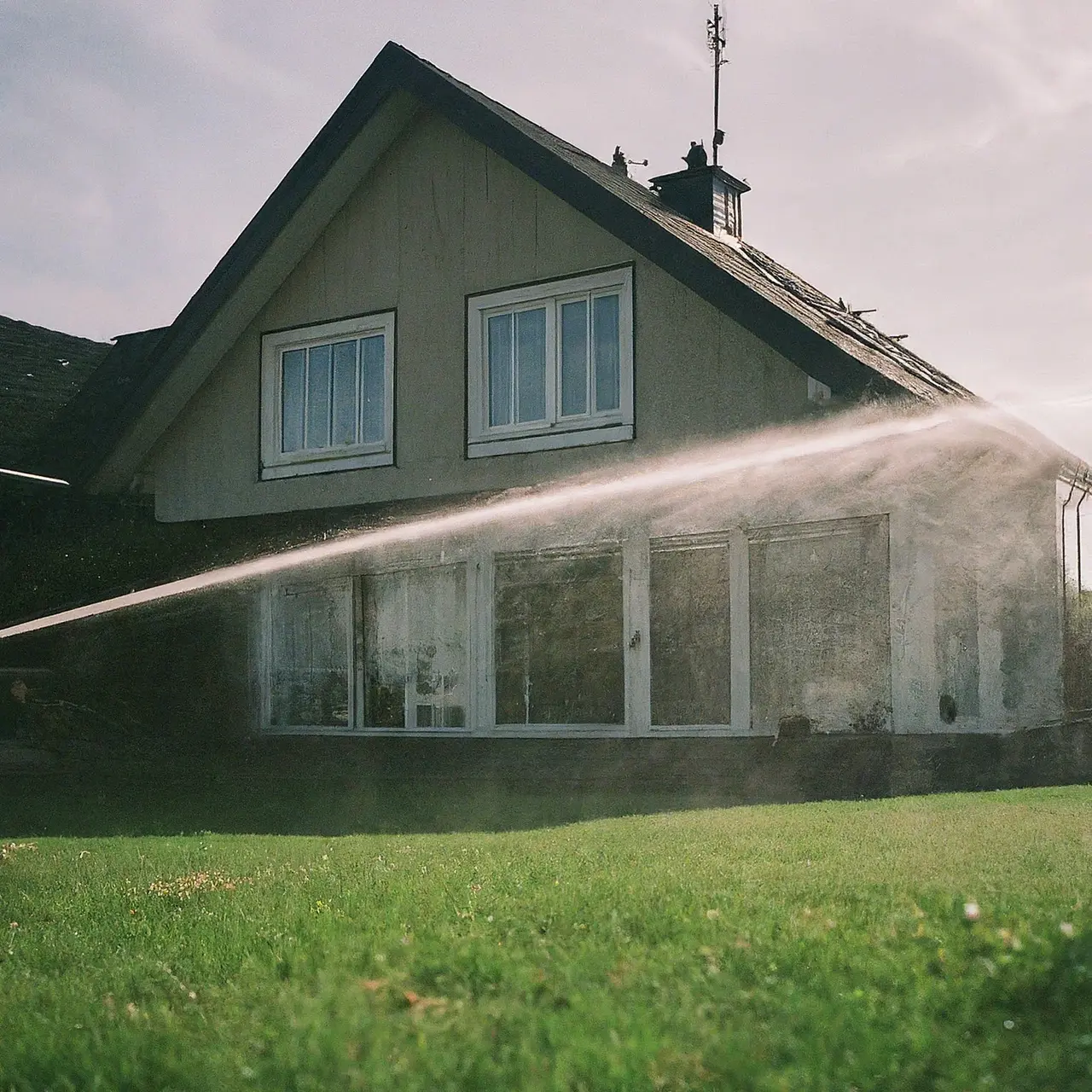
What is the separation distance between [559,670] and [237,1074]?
1031 cm

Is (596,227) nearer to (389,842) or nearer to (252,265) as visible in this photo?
(252,265)

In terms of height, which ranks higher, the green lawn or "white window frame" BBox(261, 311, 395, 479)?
"white window frame" BBox(261, 311, 395, 479)

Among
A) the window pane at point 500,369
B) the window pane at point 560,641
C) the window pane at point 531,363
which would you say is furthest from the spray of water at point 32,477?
the window pane at point 531,363

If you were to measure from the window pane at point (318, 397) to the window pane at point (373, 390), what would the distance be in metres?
0.54

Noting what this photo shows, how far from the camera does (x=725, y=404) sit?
12859 mm

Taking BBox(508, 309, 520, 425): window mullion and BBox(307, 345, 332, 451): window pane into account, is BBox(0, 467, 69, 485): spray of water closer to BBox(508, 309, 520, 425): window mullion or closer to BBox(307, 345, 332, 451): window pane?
BBox(307, 345, 332, 451): window pane

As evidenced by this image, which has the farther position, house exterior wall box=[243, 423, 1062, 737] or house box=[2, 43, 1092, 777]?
house box=[2, 43, 1092, 777]

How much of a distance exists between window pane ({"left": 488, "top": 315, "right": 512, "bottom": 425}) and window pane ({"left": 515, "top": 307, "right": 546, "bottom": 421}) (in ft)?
0.35

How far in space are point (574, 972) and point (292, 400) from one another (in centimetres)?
1233

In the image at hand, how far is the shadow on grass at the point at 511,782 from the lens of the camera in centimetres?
1141

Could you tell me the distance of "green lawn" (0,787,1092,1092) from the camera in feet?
13.4

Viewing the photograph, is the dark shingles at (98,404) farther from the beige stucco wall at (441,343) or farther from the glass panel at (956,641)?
the glass panel at (956,641)

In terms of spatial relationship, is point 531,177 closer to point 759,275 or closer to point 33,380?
point 759,275

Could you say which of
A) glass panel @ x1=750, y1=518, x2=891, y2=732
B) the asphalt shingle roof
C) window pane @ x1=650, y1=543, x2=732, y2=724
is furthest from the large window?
the asphalt shingle roof
